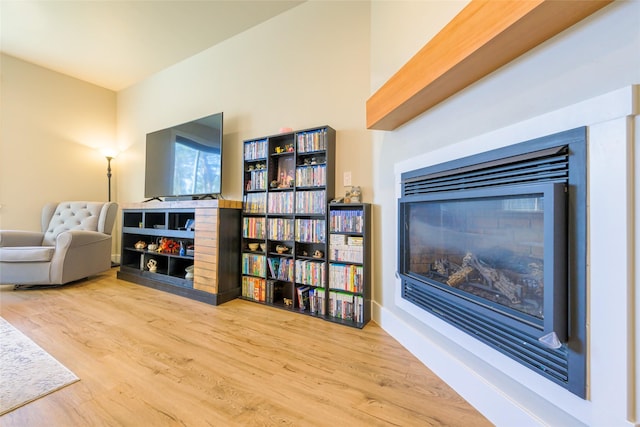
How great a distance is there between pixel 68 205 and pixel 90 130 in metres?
1.40

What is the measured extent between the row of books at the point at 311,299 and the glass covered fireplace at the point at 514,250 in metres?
0.86

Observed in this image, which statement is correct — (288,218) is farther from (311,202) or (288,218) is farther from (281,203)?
(311,202)

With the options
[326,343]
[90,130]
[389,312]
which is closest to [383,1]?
[389,312]

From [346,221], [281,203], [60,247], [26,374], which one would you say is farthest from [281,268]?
[60,247]

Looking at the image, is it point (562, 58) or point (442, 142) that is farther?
point (442, 142)

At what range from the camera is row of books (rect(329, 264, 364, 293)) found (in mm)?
1965

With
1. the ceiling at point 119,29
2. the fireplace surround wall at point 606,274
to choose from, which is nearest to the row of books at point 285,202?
the fireplace surround wall at point 606,274

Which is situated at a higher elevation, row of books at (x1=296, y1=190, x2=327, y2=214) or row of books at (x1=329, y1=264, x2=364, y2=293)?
row of books at (x1=296, y1=190, x2=327, y2=214)

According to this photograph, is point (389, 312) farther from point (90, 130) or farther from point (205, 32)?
point (90, 130)

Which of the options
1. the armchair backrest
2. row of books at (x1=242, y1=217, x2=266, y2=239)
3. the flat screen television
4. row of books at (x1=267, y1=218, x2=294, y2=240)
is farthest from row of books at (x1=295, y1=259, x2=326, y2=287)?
the armchair backrest

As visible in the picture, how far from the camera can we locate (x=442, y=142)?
52.6 inches

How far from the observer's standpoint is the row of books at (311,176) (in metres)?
2.18

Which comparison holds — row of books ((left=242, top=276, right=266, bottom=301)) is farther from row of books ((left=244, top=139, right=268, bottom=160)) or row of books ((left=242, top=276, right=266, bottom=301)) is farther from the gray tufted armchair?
the gray tufted armchair

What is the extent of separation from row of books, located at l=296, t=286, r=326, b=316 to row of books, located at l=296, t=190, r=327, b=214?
0.68 metres
